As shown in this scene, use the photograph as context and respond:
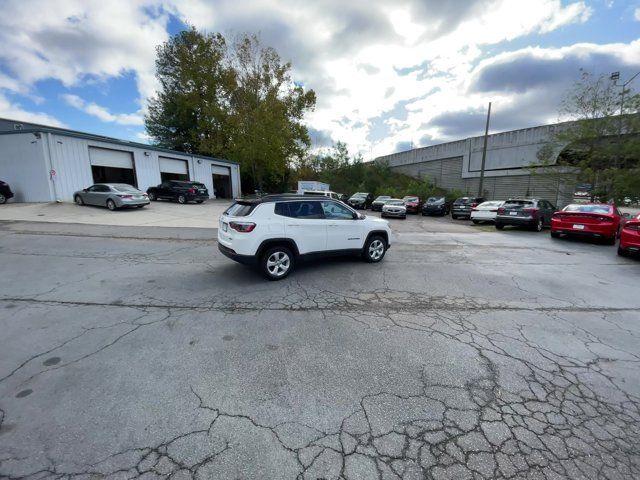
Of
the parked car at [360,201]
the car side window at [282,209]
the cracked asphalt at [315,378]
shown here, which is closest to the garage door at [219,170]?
the parked car at [360,201]

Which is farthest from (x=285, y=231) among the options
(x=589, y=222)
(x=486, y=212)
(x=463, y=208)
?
(x=463, y=208)

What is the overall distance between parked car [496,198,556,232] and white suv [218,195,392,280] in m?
10.9

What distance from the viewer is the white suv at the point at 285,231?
5.39 meters

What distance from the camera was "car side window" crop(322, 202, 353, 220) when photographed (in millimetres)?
6277

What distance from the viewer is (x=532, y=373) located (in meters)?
2.97

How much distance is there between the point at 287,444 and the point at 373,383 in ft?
3.33

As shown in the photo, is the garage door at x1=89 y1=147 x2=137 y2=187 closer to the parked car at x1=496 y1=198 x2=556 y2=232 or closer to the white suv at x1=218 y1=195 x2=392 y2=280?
the white suv at x1=218 y1=195 x2=392 y2=280

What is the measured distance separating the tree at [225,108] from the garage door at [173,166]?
676cm

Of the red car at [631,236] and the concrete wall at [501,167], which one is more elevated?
the concrete wall at [501,167]

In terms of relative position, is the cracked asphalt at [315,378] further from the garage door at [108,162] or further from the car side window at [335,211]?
the garage door at [108,162]

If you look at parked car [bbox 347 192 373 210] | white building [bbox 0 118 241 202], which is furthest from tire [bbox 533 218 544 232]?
Result: white building [bbox 0 118 241 202]

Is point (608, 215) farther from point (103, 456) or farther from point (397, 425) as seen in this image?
point (103, 456)

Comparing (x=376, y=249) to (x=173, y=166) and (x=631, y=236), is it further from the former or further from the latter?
(x=173, y=166)

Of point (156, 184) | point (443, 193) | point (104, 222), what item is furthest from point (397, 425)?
point (443, 193)
